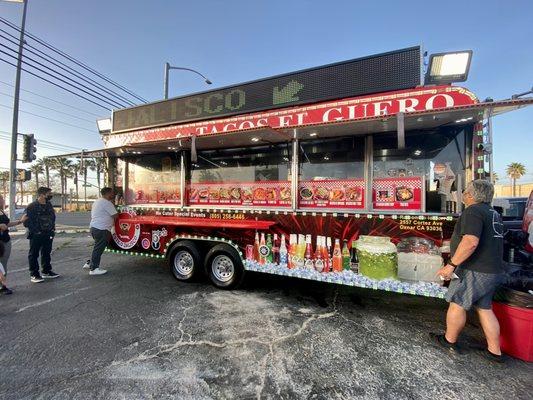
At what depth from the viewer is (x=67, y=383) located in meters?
2.43

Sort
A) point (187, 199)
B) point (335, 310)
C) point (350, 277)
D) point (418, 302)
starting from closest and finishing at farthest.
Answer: point (350, 277) < point (335, 310) < point (418, 302) < point (187, 199)

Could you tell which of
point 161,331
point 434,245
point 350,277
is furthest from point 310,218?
point 161,331

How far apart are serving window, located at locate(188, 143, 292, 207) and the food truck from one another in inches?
0.8

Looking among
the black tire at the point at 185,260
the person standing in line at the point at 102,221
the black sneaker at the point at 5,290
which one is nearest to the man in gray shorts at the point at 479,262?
the black tire at the point at 185,260

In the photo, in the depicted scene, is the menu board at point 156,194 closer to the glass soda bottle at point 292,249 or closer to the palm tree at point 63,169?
the glass soda bottle at point 292,249

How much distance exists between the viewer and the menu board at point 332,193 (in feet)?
12.9

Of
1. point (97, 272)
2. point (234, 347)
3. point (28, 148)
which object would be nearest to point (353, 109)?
point (234, 347)

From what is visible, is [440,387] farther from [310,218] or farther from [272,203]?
[272,203]

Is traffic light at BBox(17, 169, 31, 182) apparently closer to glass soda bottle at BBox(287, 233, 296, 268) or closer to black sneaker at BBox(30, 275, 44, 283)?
black sneaker at BBox(30, 275, 44, 283)

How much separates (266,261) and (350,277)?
4.34 feet

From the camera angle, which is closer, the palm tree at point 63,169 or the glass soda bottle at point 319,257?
the glass soda bottle at point 319,257

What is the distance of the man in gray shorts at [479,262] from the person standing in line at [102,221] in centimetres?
587

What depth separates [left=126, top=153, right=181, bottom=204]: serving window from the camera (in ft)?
18.2

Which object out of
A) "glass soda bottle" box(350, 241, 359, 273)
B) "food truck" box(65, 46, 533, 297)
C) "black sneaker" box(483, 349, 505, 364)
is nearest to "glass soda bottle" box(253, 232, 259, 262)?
"food truck" box(65, 46, 533, 297)
